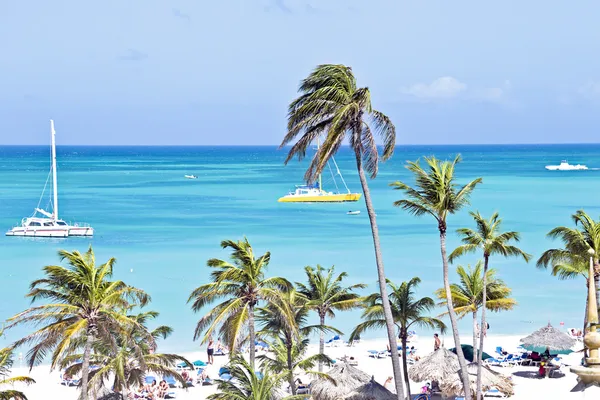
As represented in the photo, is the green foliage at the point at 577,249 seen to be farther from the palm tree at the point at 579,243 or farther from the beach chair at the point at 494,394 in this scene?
the beach chair at the point at 494,394

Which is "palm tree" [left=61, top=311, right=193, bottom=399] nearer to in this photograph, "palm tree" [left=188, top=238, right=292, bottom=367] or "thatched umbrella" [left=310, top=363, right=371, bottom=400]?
"palm tree" [left=188, top=238, right=292, bottom=367]

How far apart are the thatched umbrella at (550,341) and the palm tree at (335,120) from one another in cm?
1219

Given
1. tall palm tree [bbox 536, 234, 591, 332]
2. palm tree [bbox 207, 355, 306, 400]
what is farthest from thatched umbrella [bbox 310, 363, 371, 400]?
tall palm tree [bbox 536, 234, 591, 332]

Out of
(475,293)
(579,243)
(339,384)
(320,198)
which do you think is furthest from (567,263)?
(320,198)

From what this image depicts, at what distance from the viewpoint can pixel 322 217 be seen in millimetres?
99812

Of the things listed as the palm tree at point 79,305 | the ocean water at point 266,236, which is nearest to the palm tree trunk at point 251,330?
the palm tree at point 79,305

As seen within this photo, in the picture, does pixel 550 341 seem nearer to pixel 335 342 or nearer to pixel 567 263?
pixel 567 263

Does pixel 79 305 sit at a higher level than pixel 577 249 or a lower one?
lower

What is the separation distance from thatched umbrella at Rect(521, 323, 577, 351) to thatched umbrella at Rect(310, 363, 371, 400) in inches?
327

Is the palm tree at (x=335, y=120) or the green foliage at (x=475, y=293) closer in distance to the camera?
the palm tree at (x=335, y=120)

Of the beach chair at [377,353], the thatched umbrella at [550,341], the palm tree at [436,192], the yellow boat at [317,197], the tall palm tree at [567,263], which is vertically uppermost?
the palm tree at [436,192]

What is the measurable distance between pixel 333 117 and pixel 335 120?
345mm

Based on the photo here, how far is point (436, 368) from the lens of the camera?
26.5 metres

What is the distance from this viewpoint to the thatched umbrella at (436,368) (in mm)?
26328
